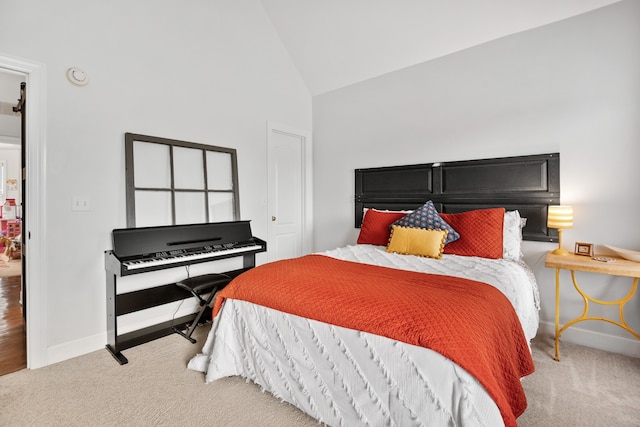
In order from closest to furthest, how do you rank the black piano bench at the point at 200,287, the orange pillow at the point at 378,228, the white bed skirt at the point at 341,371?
the white bed skirt at the point at 341,371
the black piano bench at the point at 200,287
the orange pillow at the point at 378,228

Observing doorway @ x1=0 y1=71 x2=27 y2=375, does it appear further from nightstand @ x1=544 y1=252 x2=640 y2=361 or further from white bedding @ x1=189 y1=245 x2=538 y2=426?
nightstand @ x1=544 y1=252 x2=640 y2=361

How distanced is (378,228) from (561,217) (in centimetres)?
148

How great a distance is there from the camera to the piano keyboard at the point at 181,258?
2.32 metres

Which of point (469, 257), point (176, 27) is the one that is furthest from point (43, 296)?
point (469, 257)

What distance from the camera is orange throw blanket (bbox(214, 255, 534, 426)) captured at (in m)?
1.25

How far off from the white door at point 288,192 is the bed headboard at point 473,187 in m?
0.79

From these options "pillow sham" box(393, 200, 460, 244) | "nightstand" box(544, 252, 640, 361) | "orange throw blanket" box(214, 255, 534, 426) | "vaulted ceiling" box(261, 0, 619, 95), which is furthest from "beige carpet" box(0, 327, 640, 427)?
"vaulted ceiling" box(261, 0, 619, 95)

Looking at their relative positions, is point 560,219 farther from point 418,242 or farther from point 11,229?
point 11,229

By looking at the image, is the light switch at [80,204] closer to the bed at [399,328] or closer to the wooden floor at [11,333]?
the wooden floor at [11,333]

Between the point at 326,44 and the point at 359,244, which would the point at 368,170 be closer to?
the point at 359,244

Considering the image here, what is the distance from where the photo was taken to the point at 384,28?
3342 mm

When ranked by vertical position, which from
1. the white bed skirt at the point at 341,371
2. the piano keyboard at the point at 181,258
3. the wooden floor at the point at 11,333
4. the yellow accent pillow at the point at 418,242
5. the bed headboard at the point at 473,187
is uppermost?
the bed headboard at the point at 473,187

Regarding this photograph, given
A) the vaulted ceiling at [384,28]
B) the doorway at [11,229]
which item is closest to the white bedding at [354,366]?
the doorway at [11,229]

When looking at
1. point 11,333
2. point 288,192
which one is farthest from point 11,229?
point 288,192
